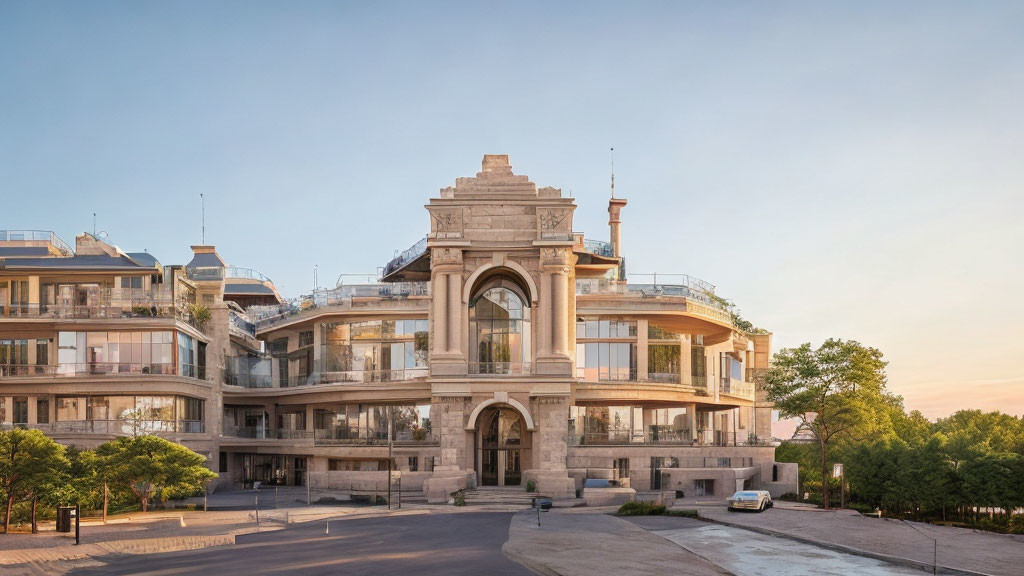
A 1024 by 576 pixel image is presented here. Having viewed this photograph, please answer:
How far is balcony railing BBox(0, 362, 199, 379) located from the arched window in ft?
70.0

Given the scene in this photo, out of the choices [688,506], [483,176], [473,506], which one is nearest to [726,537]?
[688,506]

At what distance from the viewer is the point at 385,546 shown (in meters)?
35.5

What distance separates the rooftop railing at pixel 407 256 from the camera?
66.8m

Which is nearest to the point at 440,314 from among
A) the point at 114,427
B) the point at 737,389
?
the point at 114,427

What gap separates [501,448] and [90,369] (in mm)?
28971

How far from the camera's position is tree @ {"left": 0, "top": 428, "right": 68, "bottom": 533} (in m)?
40.6

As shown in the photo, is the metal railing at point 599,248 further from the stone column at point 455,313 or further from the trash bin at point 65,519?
the trash bin at point 65,519

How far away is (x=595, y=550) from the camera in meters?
34.8

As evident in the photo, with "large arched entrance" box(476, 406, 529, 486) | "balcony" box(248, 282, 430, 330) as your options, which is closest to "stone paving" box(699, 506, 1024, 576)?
"large arched entrance" box(476, 406, 529, 486)

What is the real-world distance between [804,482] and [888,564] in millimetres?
36802

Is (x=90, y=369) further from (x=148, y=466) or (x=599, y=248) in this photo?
(x=599, y=248)

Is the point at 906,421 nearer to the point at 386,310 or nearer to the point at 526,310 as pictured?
the point at 526,310

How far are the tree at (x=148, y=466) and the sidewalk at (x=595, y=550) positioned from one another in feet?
61.0

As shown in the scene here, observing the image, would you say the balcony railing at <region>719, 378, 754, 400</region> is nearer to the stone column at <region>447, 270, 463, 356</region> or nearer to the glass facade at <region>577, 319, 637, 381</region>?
the glass facade at <region>577, 319, 637, 381</region>
